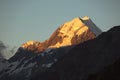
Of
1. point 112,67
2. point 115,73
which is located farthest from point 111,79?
point 112,67

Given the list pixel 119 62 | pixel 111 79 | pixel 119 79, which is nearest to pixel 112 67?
pixel 119 62

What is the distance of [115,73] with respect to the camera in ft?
385

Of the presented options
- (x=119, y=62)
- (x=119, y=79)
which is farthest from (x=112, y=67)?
(x=119, y=79)

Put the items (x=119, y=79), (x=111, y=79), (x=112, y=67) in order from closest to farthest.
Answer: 1. (x=119, y=79)
2. (x=111, y=79)
3. (x=112, y=67)

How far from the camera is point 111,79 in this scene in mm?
115750

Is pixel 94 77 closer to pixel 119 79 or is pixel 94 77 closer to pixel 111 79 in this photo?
pixel 111 79

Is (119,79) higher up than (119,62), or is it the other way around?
(119,62)

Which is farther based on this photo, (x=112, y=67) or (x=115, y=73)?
(x=112, y=67)

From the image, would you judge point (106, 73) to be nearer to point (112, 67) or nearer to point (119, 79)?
point (112, 67)

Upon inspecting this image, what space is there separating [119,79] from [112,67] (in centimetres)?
2000

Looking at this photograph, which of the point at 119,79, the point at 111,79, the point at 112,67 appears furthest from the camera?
the point at 112,67

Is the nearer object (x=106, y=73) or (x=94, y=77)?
(x=106, y=73)

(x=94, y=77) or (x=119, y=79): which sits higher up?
(x=94, y=77)

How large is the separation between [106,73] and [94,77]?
964 centimetres
